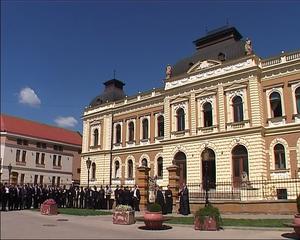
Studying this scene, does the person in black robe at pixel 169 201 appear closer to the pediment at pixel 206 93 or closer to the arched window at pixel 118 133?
the pediment at pixel 206 93

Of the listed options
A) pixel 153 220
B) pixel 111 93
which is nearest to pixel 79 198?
pixel 153 220

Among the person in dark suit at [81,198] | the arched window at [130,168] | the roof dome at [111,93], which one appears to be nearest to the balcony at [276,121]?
the person in dark suit at [81,198]

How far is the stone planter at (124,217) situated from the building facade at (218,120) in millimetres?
8559

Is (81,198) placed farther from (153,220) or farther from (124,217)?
(153,220)

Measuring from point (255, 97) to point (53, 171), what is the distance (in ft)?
126

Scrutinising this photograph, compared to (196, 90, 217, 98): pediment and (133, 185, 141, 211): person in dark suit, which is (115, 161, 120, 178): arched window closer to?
Answer: (196, 90, 217, 98): pediment

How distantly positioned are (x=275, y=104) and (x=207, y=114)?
6.08m

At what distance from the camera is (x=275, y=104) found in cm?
2952

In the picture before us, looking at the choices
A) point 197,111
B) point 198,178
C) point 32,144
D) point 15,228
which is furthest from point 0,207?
point 32,144

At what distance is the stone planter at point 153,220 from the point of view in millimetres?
14120

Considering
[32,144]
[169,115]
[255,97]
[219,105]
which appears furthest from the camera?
[32,144]

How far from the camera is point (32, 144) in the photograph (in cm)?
5553

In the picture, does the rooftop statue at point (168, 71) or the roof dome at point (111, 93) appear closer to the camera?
the rooftop statue at point (168, 71)

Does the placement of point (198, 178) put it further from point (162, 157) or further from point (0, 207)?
point (0, 207)
